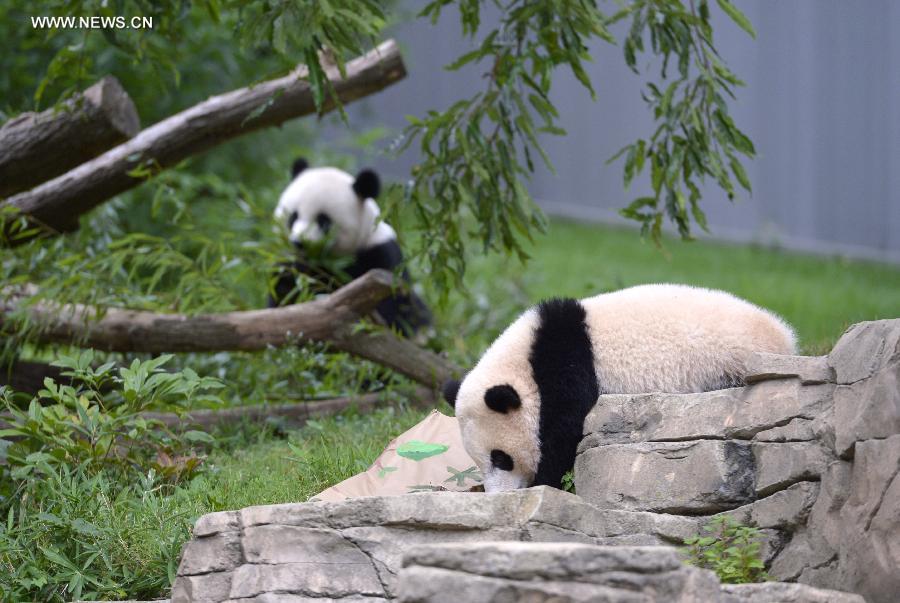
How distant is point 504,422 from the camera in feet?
11.5

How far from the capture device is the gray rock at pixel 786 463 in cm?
286

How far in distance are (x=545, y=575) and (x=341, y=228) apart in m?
4.98

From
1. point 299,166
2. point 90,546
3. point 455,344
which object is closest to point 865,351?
point 90,546

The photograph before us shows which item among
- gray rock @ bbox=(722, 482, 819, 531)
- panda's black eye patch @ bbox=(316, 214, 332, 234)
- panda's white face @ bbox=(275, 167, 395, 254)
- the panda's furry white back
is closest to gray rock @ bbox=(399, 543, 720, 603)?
gray rock @ bbox=(722, 482, 819, 531)

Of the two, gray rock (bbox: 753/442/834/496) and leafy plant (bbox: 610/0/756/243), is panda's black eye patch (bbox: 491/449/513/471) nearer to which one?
gray rock (bbox: 753/442/834/496)

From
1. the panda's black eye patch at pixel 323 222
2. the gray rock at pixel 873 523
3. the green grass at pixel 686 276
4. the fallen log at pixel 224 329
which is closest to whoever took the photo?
the gray rock at pixel 873 523

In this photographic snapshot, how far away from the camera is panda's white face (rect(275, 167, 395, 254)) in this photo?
6902 millimetres

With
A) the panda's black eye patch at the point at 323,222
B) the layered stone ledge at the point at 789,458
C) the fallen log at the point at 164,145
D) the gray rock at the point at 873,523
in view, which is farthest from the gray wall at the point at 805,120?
the gray rock at the point at 873,523

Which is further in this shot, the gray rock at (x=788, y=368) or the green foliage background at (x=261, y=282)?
the green foliage background at (x=261, y=282)

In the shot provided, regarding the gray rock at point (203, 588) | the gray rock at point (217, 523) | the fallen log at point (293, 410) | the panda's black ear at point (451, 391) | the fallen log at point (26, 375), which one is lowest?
the fallen log at point (26, 375)

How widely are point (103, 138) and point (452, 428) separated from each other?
211 centimetres
